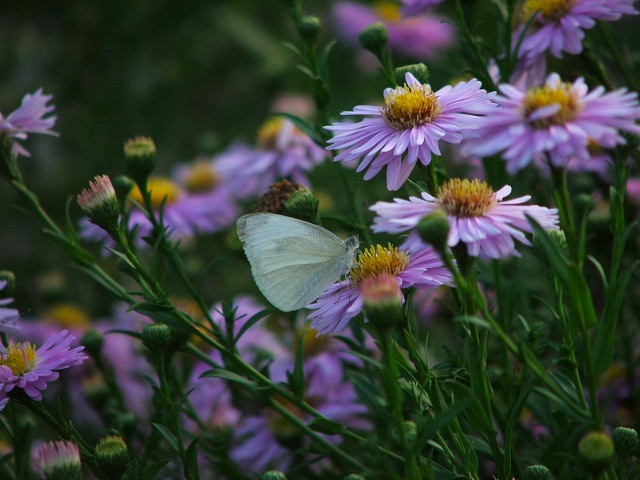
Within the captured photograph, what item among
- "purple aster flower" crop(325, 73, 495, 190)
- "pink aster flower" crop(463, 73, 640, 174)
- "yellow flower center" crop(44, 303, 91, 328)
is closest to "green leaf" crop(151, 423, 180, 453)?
"purple aster flower" crop(325, 73, 495, 190)

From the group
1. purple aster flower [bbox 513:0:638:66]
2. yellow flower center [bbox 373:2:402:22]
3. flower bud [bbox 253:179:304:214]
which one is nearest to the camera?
purple aster flower [bbox 513:0:638:66]

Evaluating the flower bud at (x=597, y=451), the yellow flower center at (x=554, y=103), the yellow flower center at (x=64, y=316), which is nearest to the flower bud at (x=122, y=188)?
the yellow flower center at (x=554, y=103)

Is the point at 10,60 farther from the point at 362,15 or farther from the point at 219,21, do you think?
the point at 362,15

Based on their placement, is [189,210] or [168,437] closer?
[168,437]

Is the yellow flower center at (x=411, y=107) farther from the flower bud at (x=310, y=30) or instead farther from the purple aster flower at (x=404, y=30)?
the purple aster flower at (x=404, y=30)

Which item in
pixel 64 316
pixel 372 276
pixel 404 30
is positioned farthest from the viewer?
pixel 404 30

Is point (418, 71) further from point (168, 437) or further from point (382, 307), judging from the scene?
point (168, 437)

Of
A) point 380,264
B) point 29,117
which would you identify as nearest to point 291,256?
point 380,264

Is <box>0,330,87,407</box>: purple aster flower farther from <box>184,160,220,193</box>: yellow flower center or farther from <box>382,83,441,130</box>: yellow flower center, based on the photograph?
<box>184,160,220,193</box>: yellow flower center
